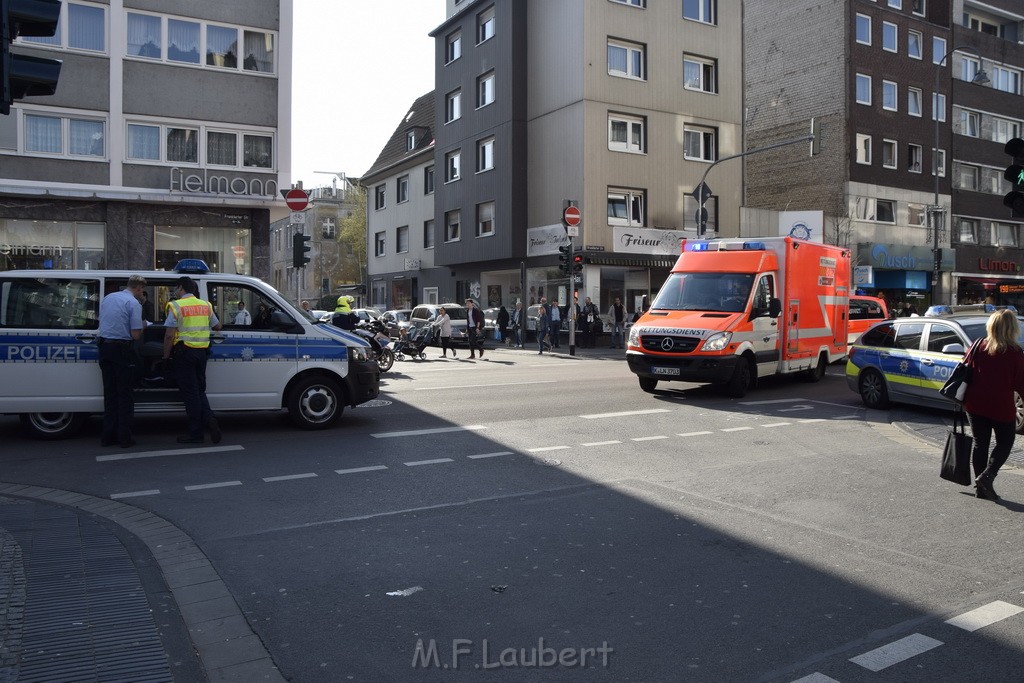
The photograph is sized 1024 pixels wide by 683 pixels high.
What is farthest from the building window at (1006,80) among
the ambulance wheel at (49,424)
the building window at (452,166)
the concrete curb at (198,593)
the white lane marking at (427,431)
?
the concrete curb at (198,593)

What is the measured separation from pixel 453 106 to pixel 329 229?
36.8m

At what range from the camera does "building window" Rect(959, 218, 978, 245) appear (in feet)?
155

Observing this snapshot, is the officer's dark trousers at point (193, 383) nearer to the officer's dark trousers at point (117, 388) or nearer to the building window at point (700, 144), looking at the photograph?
the officer's dark trousers at point (117, 388)

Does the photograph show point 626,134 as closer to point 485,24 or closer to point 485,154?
point 485,154

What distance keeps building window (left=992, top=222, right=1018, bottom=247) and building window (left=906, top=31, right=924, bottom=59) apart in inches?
440

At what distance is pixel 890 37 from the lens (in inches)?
1693

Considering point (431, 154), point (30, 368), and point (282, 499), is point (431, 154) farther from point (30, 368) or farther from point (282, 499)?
point (282, 499)

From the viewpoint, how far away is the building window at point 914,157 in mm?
44188

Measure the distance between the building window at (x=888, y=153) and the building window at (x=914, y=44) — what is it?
16.2 ft

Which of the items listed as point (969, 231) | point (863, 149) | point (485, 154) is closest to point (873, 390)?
point (485, 154)

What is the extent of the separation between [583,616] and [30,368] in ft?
25.9

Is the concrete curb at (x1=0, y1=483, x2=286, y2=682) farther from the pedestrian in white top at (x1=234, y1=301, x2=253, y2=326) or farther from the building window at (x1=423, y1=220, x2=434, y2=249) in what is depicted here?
the building window at (x1=423, y1=220, x2=434, y2=249)

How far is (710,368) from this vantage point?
14219 millimetres

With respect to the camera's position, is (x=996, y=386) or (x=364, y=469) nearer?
(x=996, y=386)
